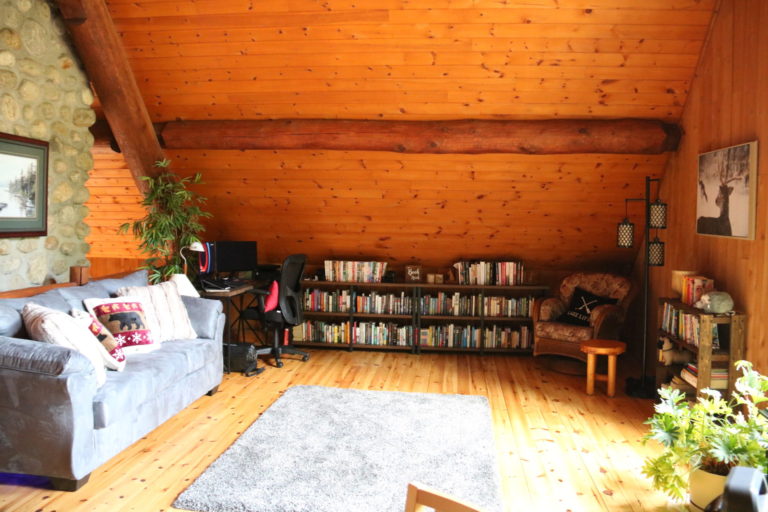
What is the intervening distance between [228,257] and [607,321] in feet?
11.3

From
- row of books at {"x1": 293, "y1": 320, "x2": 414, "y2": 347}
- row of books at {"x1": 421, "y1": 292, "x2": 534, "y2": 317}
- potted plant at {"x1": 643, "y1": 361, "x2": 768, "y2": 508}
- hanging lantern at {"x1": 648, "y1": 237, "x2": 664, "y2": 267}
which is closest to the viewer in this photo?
potted plant at {"x1": 643, "y1": 361, "x2": 768, "y2": 508}

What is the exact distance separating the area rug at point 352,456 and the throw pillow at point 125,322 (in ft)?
2.89

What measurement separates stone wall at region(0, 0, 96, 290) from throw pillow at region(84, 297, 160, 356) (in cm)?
81

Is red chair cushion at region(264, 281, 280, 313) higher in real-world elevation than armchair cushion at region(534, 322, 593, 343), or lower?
Answer: higher

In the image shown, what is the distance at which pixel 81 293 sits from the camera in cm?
380

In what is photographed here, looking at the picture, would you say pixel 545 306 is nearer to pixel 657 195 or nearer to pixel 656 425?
pixel 657 195

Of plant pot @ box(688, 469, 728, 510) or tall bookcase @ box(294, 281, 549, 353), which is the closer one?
plant pot @ box(688, 469, 728, 510)

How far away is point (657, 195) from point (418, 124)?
227 centimetres

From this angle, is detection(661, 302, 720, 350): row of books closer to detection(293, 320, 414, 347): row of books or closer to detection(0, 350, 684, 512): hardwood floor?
detection(0, 350, 684, 512): hardwood floor

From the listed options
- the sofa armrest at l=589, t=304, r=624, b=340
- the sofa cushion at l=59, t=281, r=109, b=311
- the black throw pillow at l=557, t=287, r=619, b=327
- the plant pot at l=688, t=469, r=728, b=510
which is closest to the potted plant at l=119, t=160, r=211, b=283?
the sofa cushion at l=59, t=281, r=109, b=311

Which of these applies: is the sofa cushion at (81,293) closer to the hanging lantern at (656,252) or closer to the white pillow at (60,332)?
the white pillow at (60,332)

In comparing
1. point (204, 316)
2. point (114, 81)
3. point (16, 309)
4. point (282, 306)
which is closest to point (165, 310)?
point (204, 316)

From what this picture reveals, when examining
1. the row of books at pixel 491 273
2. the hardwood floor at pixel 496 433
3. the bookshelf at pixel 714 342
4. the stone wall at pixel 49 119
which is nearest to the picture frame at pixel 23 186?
the stone wall at pixel 49 119

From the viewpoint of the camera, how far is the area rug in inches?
113
